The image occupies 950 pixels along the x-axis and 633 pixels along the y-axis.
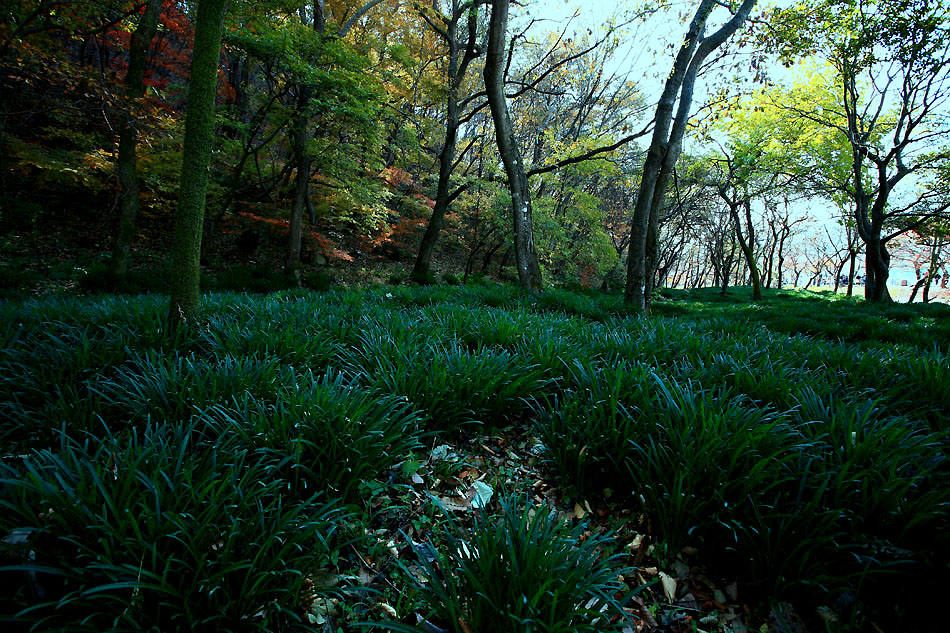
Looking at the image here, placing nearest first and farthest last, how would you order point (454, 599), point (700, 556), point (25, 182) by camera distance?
point (454, 599), point (700, 556), point (25, 182)

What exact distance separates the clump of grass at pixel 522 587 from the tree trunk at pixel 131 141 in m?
7.90

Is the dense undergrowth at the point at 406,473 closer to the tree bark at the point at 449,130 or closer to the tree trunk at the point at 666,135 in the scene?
the tree trunk at the point at 666,135

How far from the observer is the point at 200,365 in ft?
7.18

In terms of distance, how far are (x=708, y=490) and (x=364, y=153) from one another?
9947 millimetres

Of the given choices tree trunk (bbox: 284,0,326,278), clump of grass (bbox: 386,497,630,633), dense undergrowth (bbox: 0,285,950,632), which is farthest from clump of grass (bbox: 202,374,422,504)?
tree trunk (bbox: 284,0,326,278)

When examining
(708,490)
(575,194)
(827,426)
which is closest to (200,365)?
(708,490)

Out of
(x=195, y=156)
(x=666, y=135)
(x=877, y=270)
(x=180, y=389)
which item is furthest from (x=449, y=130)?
(x=877, y=270)

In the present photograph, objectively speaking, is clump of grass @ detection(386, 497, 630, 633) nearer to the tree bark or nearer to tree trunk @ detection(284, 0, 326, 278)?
tree trunk @ detection(284, 0, 326, 278)

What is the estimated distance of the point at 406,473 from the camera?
5.80ft

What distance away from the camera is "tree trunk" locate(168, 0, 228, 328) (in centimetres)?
264

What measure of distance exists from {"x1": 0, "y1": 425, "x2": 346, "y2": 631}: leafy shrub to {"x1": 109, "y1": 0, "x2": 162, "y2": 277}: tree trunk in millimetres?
7048

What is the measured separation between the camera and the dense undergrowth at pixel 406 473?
3.32 feet

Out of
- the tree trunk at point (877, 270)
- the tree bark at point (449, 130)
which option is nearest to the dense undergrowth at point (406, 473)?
the tree bark at point (449, 130)

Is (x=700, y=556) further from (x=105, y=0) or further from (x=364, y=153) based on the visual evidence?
(x=364, y=153)
